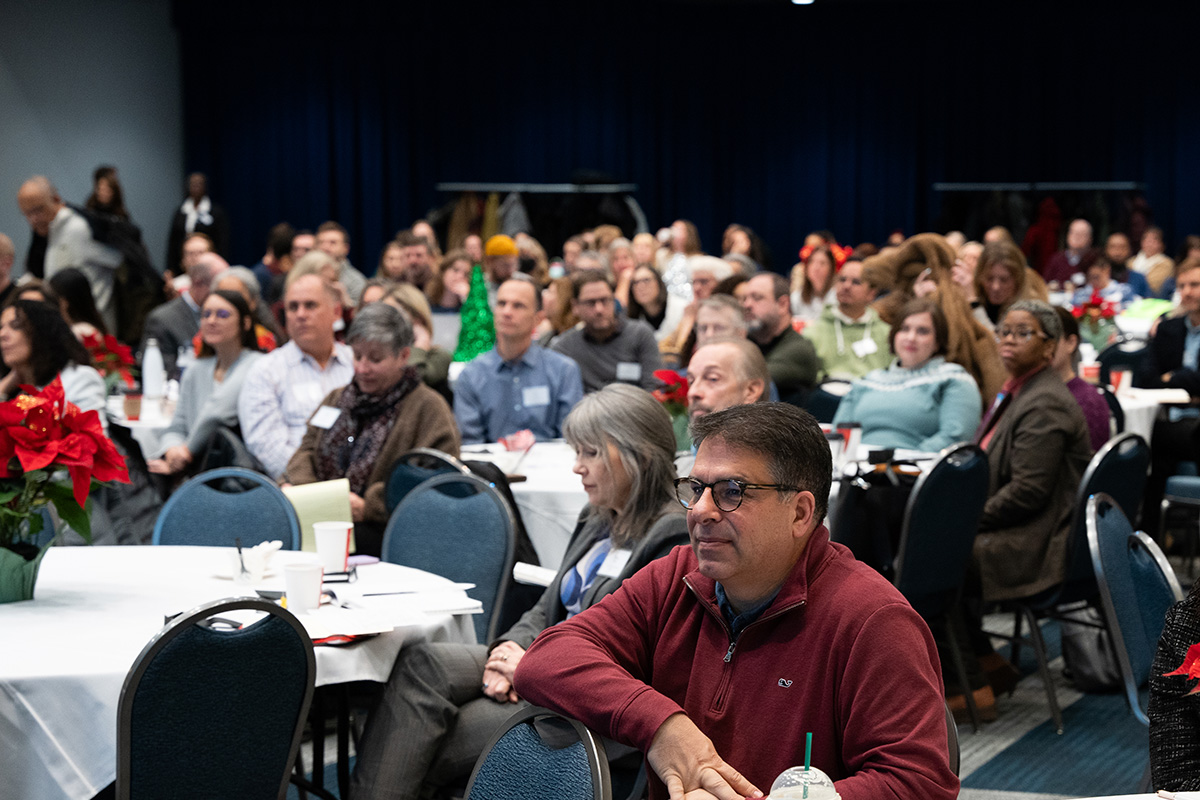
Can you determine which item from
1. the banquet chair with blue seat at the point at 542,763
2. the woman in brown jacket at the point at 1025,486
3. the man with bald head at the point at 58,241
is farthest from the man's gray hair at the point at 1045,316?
the man with bald head at the point at 58,241

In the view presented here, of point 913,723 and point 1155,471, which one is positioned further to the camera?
point 1155,471

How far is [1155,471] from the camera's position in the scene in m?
6.38

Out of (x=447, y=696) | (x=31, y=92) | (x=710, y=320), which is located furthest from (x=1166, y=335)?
(x=31, y=92)

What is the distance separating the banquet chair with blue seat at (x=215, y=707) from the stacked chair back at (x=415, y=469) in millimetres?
1668

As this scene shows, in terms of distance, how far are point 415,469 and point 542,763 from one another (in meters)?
2.38

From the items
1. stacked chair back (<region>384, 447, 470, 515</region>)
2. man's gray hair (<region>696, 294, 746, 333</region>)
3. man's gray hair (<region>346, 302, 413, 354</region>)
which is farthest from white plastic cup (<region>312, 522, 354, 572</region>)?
man's gray hair (<region>696, 294, 746, 333</region>)

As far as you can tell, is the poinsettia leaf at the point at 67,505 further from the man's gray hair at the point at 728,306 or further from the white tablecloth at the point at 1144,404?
the white tablecloth at the point at 1144,404

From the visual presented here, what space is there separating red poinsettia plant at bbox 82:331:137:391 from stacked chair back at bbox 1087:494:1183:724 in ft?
15.8

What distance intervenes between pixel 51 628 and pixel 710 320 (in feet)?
11.5

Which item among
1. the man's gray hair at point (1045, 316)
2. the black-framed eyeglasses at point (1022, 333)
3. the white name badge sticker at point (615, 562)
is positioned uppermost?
the man's gray hair at point (1045, 316)

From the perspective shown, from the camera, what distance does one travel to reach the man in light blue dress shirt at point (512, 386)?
559cm

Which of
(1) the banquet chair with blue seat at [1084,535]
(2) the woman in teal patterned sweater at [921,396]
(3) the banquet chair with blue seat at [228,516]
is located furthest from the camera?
(2) the woman in teal patterned sweater at [921,396]

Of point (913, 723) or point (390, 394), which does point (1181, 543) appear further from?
point (913, 723)

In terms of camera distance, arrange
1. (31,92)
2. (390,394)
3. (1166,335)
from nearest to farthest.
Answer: (390,394) < (1166,335) < (31,92)
